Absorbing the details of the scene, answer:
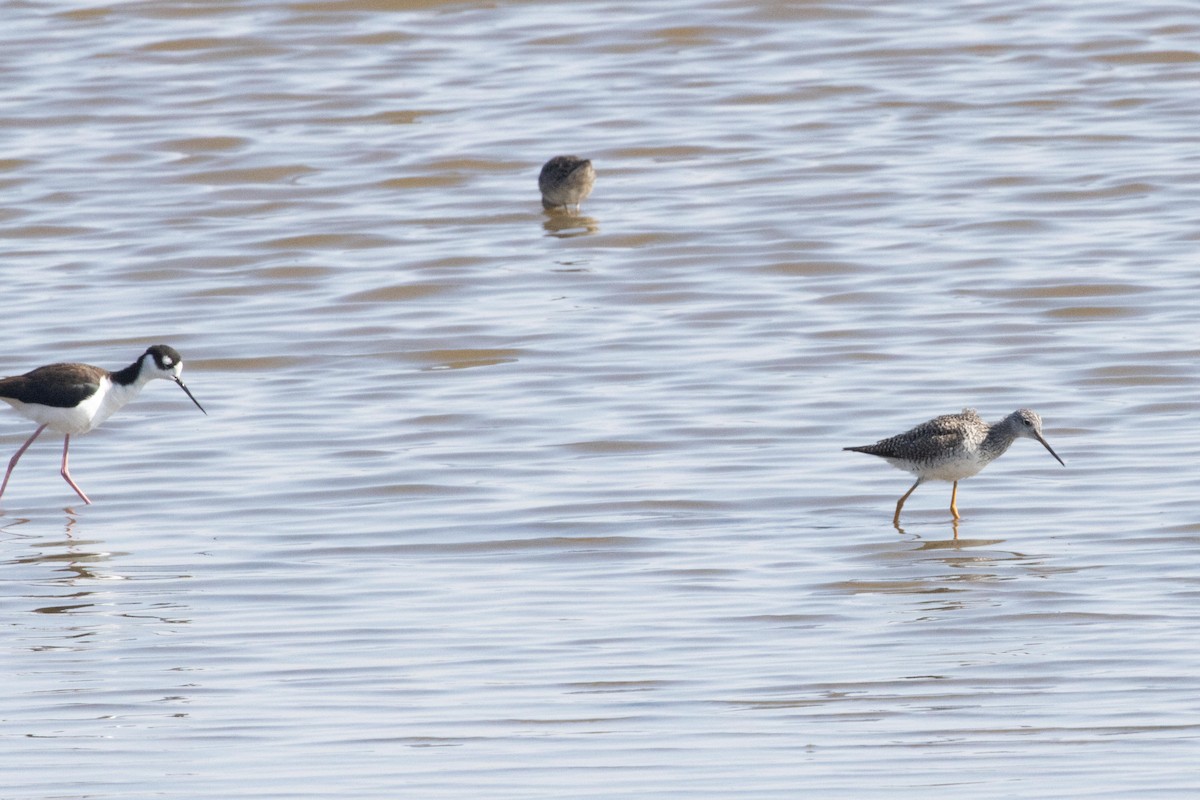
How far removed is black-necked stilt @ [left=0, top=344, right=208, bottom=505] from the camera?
1141 centimetres

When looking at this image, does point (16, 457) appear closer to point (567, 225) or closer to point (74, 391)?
point (74, 391)

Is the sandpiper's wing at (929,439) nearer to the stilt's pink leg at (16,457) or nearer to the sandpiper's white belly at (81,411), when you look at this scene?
the sandpiper's white belly at (81,411)

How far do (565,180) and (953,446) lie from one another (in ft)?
26.8

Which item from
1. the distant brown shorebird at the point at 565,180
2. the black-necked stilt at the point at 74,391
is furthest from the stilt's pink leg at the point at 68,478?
the distant brown shorebird at the point at 565,180

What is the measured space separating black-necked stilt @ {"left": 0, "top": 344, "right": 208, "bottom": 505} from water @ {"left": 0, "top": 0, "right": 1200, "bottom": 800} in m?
0.40

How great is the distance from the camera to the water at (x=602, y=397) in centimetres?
705

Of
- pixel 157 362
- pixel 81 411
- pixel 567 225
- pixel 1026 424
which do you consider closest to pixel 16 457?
pixel 81 411

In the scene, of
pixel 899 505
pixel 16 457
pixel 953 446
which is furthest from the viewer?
pixel 16 457

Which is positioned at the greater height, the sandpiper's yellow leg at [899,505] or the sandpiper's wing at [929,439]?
the sandpiper's wing at [929,439]

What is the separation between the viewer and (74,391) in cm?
1141

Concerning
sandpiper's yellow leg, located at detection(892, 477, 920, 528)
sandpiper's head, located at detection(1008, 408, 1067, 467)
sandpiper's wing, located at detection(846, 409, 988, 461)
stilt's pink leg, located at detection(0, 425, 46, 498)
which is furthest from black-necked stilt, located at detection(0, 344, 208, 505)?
sandpiper's head, located at detection(1008, 408, 1067, 467)

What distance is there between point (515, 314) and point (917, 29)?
35.0 feet

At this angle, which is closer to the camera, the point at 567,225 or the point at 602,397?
the point at 602,397

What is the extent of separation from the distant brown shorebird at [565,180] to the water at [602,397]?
28 cm
